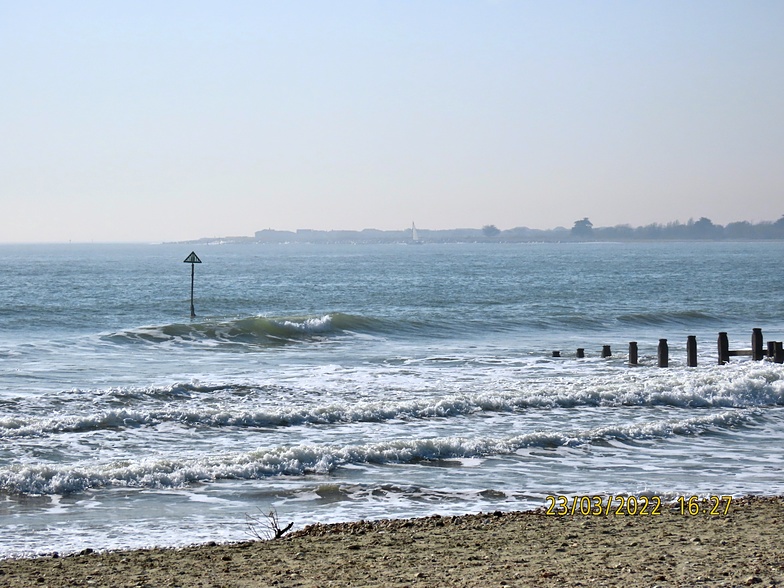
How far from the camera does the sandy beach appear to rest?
7957mm

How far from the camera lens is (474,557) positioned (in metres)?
8.81

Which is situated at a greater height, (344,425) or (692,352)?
(692,352)

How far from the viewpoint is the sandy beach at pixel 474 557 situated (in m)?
7.96

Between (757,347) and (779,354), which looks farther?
(757,347)

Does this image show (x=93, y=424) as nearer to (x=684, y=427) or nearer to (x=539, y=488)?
(x=539, y=488)

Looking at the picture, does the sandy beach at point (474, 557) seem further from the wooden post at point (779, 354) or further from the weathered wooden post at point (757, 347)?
the weathered wooden post at point (757, 347)

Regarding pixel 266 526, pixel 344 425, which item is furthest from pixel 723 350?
pixel 266 526

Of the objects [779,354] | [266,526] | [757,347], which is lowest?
[266,526]
